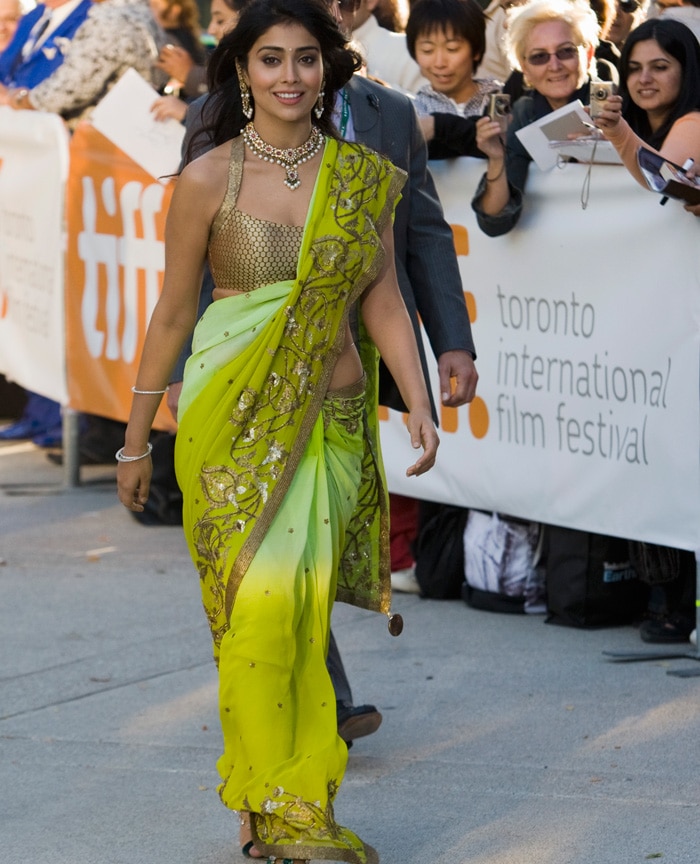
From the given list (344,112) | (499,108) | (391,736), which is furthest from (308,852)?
(499,108)

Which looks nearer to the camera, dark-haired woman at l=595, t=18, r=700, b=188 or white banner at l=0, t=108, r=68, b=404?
dark-haired woman at l=595, t=18, r=700, b=188

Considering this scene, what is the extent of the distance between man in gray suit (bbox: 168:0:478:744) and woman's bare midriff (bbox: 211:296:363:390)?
55 centimetres

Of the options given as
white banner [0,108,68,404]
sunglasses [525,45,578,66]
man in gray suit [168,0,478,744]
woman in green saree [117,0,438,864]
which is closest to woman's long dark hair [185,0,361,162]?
woman in green saree [117,0,438,864]

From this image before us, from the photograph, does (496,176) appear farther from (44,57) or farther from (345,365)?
(44,57)

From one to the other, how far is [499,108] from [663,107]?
1.75 feet

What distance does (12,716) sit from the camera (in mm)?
4746

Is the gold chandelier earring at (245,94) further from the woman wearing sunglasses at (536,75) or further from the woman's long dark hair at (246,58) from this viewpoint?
the woman wearing sunglasses at (536,75)

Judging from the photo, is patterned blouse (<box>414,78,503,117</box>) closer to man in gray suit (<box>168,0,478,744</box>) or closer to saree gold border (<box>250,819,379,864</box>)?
man in gray suit (<box>168,0,478,744</box>)

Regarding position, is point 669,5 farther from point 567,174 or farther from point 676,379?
point 676,379

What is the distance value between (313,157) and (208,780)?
1654 mm

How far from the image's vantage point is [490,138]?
5367 millimetres

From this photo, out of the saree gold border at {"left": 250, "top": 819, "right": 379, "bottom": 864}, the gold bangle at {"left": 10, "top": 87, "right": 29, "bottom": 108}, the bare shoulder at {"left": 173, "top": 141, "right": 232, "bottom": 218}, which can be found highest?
the gold bangle at {"left": 10, "top": 87, "right": 29, "bottom": 108}

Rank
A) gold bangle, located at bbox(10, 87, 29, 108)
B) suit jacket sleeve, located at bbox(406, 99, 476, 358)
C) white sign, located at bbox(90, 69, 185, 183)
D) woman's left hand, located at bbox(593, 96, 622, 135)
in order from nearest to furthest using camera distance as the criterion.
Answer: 1. suit jacket sleeve, located at bbox(406, 99, 476, 358)
2. woman's left hand, located at bbox(593, 96, 622, 135)
3. white sign, located at bbox(90, 69, 185, 183)
4. gold bangle, located at bbox(10, 87, 29, 108)

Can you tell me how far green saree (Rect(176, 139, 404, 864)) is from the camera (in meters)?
3.37
